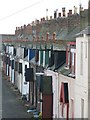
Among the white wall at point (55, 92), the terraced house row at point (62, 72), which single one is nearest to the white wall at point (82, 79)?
the terraced house row at point (62, 72)

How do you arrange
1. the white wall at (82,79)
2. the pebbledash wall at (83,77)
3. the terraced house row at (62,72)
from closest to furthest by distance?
the pebbledash wall at (83,77) < the white wall at (82,79) < the terraced house row at (62,72)

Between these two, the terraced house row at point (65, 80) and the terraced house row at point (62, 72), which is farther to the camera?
the terraced house row at point (62, 72)

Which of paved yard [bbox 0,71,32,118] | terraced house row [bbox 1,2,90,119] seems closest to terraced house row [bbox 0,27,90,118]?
terraced house row [bbox 1,2,90,119]

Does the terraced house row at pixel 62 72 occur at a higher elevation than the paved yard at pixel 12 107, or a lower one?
higher

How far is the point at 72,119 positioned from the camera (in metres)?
20.4

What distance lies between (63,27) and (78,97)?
22894 mm

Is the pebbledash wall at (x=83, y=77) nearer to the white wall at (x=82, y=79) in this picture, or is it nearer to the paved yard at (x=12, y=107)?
the white wall at (x=82, y=79)

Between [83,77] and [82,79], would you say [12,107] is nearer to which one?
[82,79]

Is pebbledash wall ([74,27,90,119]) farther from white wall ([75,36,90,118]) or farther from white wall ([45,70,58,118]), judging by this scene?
white wall ([45,70,58,118])

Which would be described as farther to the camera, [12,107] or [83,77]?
[12,107]

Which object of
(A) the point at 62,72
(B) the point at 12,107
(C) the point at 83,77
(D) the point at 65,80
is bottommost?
(B) the point at 12,107

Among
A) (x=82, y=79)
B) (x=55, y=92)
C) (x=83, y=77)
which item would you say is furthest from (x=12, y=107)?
(x=83, y=77)

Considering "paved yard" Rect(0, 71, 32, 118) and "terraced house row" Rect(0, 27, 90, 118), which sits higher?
"terraced house row" Rect(0, 27, 90, 118)

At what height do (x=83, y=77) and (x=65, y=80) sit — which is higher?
(x=83, y=77)
